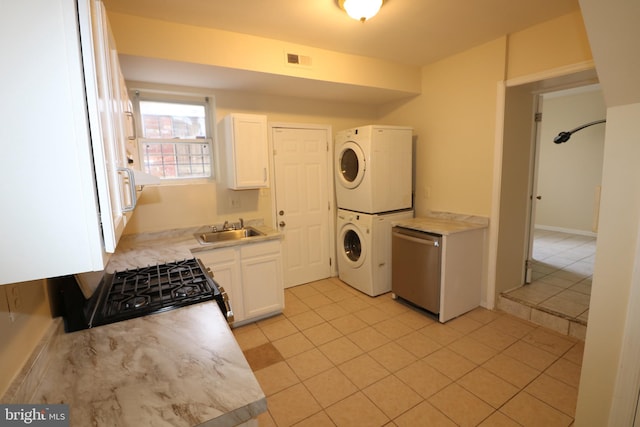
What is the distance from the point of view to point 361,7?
6.49 feet

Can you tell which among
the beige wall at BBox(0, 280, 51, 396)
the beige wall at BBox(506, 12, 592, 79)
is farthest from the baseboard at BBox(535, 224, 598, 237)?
the beige wall at BBox(0, 280, 51, 396)

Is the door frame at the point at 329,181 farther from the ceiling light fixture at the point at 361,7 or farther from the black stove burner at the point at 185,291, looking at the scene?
the black stove burner at the point at 185,291

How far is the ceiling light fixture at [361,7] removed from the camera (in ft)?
6.37

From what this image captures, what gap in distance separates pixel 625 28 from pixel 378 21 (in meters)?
1.68

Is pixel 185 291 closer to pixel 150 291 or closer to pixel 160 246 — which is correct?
pixel 150 291

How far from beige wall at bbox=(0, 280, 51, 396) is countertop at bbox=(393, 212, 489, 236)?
2738mm

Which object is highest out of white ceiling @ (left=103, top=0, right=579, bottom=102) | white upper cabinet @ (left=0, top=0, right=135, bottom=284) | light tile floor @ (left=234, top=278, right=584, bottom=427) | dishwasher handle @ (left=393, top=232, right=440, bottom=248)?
white ceiling @ (left=103, top=0, right=579, bottom=102)

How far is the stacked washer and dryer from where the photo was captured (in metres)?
3.29

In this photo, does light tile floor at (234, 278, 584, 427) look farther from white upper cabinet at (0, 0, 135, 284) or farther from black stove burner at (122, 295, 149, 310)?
white upper cabinet at (0, 0, 135, 284)

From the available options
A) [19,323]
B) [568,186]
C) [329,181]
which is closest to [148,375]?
[19,323]

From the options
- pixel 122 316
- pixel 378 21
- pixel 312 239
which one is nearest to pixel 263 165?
pixel 312 239

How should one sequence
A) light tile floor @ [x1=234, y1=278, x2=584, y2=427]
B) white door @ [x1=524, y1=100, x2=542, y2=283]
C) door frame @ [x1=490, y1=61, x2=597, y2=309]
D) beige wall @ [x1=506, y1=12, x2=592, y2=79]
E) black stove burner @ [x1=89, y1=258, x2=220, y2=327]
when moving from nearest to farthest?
black stove burner @ [x1=89, y1=258, x2=220, y2=327] → light tile floor @ [x1=234, y1=278, x2=584, y2=427] → beige wall @ [x1=506, y1=12, x2=592, y2=79] → door frame @ [x1=490, y1=61, x2=597, y2=309] → white door @ [x1=524, y1=100, x2=542, y2=283]

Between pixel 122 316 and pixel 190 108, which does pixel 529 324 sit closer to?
pixel 122 316

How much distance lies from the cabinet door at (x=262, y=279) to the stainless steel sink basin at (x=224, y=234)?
0.73 ft
